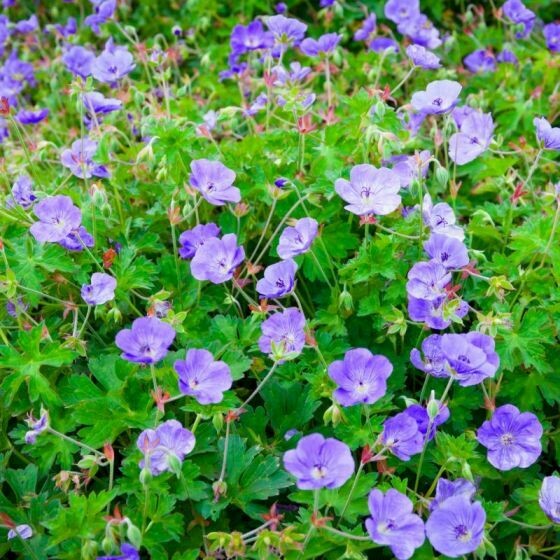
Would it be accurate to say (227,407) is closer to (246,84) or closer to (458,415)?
(458,415)

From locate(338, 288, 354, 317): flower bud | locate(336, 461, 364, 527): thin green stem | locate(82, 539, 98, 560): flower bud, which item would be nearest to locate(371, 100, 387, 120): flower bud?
locate(338, 288, 354, 317): flower bud

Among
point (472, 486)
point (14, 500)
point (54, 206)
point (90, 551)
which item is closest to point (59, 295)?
point (54, 206)

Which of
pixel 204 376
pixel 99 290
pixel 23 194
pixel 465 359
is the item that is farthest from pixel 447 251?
pixel 23 194

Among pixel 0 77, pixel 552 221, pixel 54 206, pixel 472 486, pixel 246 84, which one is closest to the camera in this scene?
pixel 472 486

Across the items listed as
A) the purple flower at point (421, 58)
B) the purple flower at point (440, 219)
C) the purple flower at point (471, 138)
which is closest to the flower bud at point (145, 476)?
the purple flower at point (440, 219)

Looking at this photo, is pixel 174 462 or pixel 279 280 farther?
pixel 279 280

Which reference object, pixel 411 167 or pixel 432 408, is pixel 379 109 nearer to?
pixel 411 167
